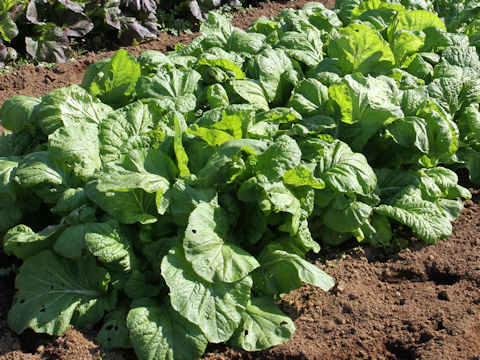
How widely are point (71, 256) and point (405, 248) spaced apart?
2359mm

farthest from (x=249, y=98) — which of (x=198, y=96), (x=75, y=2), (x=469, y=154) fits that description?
(x=75, y=2)

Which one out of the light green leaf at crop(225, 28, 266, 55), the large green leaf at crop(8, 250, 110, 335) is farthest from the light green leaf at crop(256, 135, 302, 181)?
the light green leaf at crop(225, 28, 266, 55)

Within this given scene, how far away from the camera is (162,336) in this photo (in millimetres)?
3186

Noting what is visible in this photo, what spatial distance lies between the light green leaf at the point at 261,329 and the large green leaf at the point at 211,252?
0.31 meters

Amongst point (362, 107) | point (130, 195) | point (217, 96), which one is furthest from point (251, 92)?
point (130, 195)

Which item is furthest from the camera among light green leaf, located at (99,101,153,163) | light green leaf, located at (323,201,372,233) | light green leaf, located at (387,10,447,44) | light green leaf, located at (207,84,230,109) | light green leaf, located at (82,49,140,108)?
light green leaf, located at (387,10,447,44)

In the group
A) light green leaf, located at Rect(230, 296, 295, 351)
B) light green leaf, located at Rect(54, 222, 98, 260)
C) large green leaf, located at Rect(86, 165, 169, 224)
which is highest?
large green leaf, located at Rect(86, 165, 169, 224)

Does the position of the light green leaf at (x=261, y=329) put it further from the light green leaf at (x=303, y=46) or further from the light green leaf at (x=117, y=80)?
the light green leaf at (x=303, y=46)

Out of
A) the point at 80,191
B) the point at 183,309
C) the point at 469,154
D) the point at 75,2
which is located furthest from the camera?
the point at 75,2

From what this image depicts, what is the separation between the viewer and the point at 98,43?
24.5 ft

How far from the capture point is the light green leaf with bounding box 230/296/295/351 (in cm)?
330

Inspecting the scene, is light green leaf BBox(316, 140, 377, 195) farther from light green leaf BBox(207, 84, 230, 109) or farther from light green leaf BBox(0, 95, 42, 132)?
light green leaf BBox(0, 95, 42, 132)

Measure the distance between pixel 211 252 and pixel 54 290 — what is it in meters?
0.96

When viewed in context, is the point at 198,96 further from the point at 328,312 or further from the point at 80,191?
the point at 328,312
